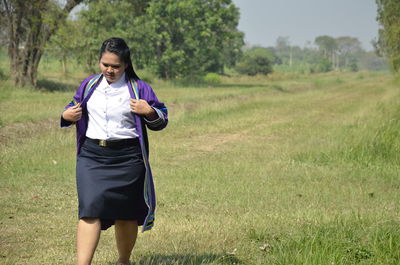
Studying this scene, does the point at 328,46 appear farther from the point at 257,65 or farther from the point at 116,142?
the point at 116,142

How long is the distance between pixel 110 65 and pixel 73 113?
414 millimetres

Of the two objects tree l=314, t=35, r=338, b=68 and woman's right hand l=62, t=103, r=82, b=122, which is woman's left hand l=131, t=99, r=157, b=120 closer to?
woman's right hand l=62, t=103, r=82, b=122

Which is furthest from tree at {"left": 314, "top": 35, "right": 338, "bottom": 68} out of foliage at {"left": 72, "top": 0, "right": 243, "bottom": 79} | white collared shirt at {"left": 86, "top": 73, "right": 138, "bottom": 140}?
white collared shirt at {"left": 86, "top": 73, "right": 138, "bottom": 140}

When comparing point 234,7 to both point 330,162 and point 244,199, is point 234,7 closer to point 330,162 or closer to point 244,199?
point 330,162

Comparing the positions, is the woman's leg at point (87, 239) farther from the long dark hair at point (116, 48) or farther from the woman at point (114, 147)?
the long dark hair at point (116, 48)

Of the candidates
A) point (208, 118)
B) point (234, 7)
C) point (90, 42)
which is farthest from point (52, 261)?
point (234, 7)

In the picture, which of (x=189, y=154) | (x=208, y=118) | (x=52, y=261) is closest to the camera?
(x=52, y=261)

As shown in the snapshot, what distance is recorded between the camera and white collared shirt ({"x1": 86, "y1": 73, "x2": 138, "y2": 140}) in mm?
4410

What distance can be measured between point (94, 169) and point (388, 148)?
25.3 ft

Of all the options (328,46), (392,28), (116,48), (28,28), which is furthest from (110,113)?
(328,46)

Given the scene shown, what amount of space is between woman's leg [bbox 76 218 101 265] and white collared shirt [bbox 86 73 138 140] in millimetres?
590

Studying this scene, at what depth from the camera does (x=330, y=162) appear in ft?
35.4

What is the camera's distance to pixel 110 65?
439 cm

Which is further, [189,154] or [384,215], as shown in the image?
[189,154]
